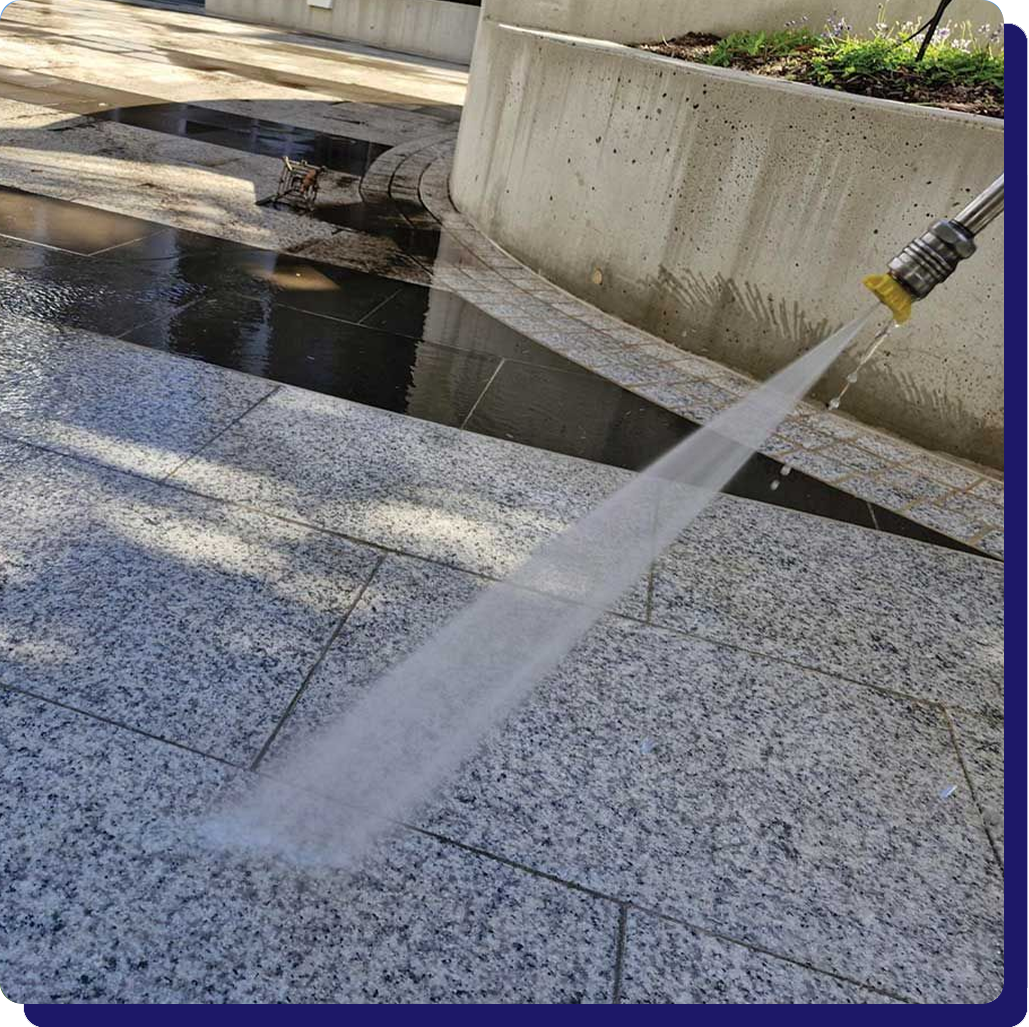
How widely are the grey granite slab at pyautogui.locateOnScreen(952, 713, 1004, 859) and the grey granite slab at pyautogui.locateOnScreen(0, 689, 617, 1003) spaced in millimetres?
1547

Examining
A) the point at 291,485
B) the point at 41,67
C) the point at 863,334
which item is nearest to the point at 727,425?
the point at 863,334

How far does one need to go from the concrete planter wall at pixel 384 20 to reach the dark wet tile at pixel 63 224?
2539 centimetres

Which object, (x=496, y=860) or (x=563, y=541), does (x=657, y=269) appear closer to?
(x=563, y=541)

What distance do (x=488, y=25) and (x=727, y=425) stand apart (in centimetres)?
648

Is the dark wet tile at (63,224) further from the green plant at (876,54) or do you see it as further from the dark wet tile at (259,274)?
the green plant at (876,54)

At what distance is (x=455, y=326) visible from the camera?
7219 mm

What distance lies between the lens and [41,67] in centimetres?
1436

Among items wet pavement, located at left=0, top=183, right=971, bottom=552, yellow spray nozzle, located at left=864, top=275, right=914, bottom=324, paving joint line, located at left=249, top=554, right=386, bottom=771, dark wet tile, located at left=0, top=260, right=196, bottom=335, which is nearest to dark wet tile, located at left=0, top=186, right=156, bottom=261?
wet pavement, located at left=0, top=183, right=971, bottom=552

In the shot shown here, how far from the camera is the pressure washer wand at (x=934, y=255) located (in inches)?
108

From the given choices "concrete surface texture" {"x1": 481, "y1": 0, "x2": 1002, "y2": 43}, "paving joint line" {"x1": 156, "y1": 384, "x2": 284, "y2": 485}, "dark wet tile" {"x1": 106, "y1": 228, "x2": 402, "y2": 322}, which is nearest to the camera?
"paving joint line" {"x1": 156, "y1": 384, "x2": 284, "y2": 485}

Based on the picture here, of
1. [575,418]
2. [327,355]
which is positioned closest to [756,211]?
[575,418]

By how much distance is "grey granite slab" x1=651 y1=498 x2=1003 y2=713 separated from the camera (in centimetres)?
405

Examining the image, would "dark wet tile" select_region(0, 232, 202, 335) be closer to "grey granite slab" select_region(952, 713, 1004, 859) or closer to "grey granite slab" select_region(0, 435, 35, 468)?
"grey granite slab" select_region(0, 435, 35, 468)

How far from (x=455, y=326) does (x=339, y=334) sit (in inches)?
40.1
